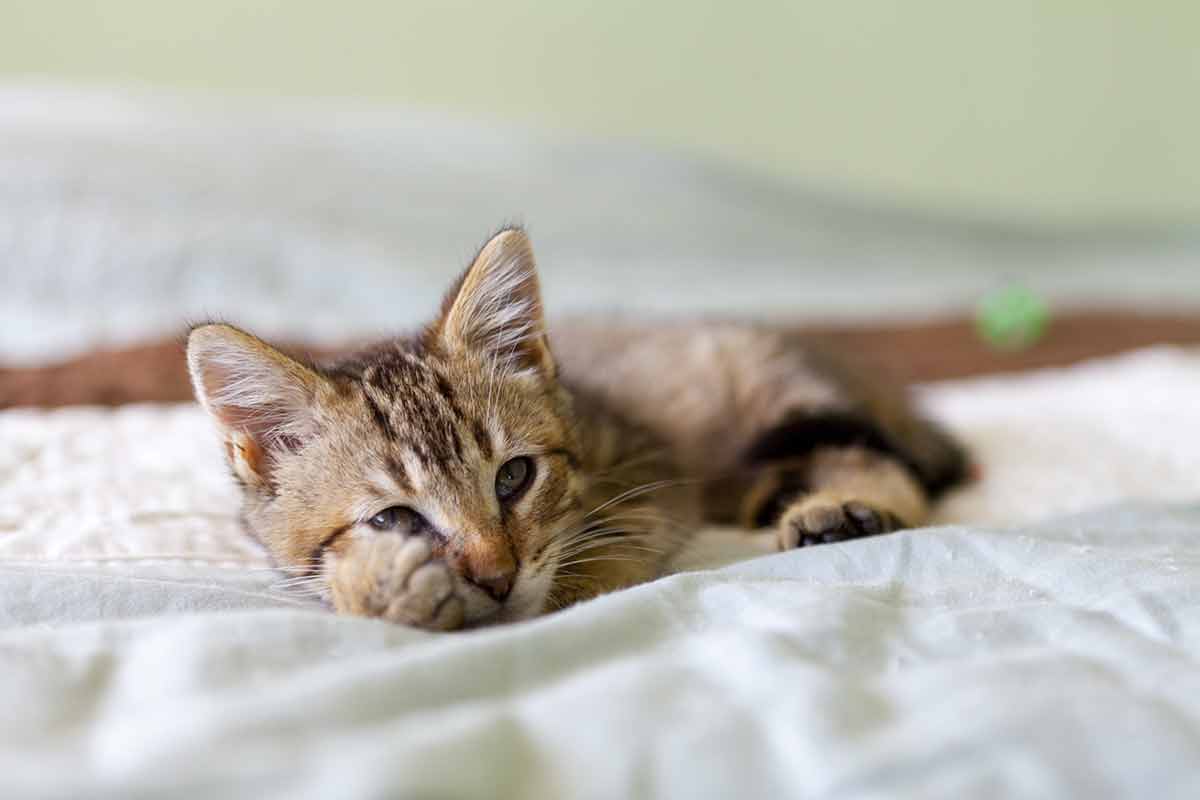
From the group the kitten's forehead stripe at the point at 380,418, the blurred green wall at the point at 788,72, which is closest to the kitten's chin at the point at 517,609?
the kitten's forehead stripe at the point at 380,418

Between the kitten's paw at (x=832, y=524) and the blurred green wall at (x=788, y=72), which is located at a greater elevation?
the blurred green wall at (x=788, y=72)

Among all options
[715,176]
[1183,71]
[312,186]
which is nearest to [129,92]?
[312,186]

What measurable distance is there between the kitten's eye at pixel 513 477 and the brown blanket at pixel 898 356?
0.92m

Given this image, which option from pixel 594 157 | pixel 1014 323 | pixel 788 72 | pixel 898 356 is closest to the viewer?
pixel 898 356

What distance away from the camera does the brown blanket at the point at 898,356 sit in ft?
5.77

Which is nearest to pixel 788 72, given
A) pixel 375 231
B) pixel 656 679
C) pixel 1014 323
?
pixel 1014 323

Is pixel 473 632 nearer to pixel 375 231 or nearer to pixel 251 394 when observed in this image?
pixel 251 394

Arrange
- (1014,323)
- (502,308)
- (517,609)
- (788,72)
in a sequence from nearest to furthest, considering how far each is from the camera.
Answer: (517,609) < (502,308) < (1014,323) < (788,72)

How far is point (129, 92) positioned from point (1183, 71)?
399 cm

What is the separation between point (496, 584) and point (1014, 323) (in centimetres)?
209

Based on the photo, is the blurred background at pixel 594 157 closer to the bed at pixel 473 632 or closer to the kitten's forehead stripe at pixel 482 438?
the bed at pixel 473 632

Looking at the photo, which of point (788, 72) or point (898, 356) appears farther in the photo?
point (788, 72)

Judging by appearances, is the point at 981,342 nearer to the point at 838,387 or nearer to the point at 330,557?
the point at 838,387

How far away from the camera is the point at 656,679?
73 cm
